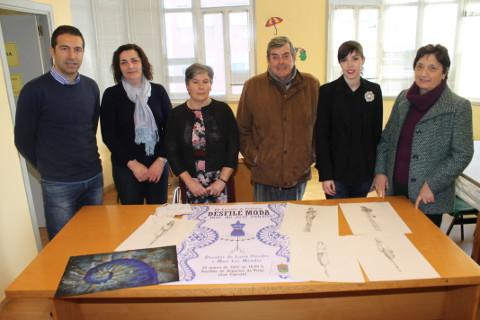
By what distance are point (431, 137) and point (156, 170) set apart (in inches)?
55.6

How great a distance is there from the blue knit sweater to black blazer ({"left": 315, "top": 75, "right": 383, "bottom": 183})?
1.23 m

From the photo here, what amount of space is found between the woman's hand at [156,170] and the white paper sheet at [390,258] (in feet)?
3.87

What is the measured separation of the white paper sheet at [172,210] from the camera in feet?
5.50

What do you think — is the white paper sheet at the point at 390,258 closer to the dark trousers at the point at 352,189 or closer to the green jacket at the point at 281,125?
the dark trousers at the point at 352,189

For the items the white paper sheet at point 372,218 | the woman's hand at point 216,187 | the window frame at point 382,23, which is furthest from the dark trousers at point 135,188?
the window frame at point 382,23

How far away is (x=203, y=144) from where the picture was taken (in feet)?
6.50

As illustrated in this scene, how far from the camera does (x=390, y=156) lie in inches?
72.4

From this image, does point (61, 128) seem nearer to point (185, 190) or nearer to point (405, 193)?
Answer: point (185, 190)

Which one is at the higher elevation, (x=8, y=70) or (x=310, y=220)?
(x=8, y=70)

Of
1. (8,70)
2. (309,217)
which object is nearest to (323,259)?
(309,217)

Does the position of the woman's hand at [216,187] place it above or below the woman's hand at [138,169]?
below

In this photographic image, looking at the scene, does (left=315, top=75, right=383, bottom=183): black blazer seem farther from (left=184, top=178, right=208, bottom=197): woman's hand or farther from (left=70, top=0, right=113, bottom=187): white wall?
(left=70, top=0, right=113, bottom=187): white wall

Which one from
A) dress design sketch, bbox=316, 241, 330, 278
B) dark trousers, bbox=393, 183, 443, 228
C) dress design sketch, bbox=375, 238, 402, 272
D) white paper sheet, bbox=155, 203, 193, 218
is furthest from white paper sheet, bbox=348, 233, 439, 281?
white paper sheet, bbox=155, 203, 193, 218

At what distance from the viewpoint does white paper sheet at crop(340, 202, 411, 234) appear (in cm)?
148
